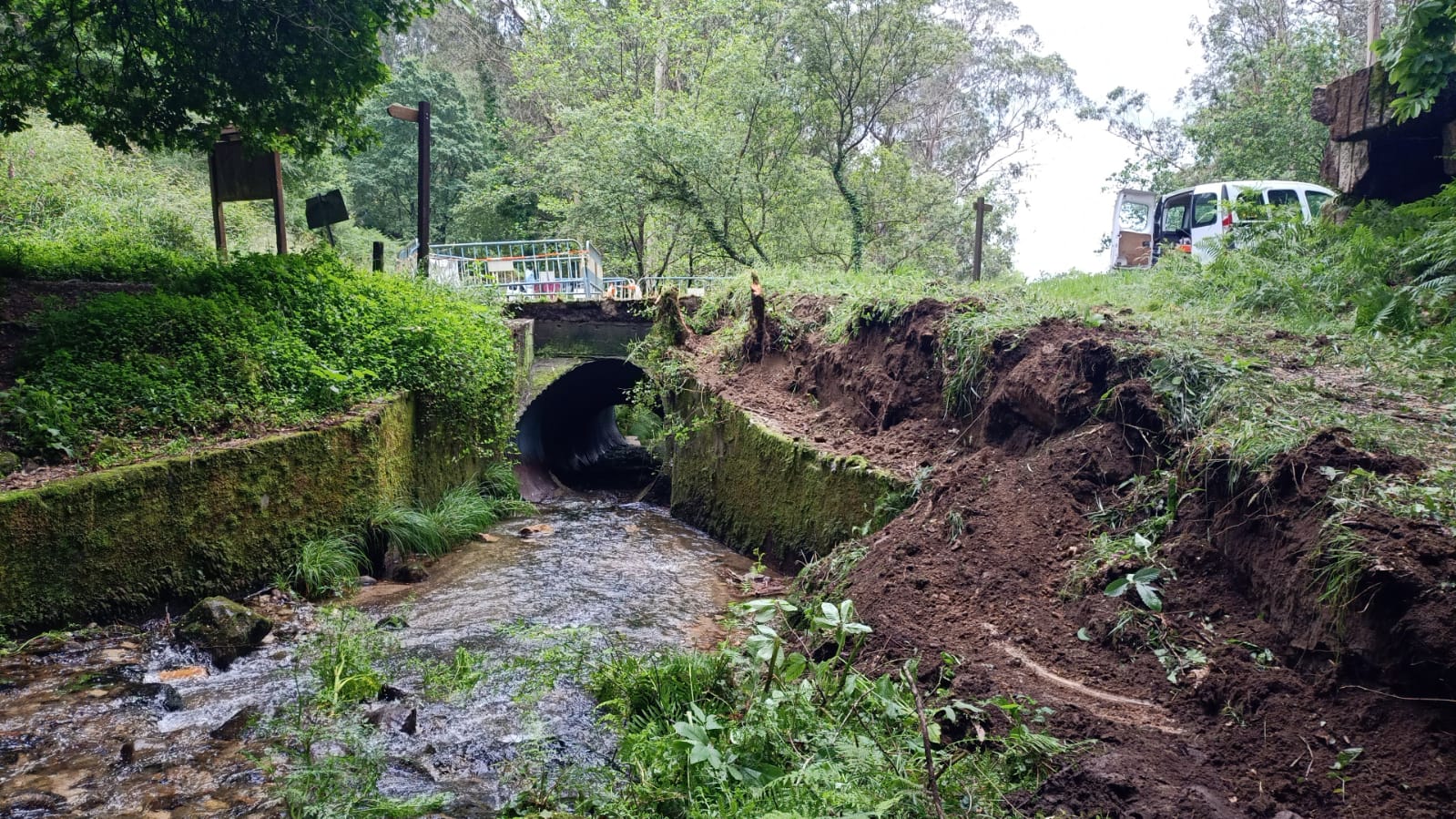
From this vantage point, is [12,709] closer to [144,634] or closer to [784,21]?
[144,634]

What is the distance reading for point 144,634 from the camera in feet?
16.9

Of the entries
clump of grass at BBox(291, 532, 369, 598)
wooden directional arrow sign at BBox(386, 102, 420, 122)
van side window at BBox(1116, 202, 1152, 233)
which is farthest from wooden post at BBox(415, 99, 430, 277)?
van side window at BBox(1116, 202, 1152, 233)

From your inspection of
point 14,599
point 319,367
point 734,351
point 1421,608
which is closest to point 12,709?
point 14,599

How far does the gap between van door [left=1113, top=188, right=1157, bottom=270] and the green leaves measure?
52.2ft

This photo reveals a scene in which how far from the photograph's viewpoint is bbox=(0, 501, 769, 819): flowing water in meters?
3.53

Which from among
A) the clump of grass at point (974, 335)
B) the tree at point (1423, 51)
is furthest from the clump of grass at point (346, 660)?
the tree at point (1423, 51)

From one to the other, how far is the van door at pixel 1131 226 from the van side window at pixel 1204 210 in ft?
11.2

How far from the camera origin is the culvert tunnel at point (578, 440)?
45.1 ft

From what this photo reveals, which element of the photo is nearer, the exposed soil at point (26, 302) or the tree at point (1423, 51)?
the tree at point (1423, 51)

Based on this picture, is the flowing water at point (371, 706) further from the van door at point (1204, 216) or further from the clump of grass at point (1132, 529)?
the van door at point (1204, 216)

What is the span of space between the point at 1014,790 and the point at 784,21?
17801 mm

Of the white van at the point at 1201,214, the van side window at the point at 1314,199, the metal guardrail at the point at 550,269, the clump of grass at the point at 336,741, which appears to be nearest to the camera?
the clump of grass at the point at 336,741

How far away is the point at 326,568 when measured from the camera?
6594 mm

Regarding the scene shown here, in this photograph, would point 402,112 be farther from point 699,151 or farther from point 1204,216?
point 1204,216
